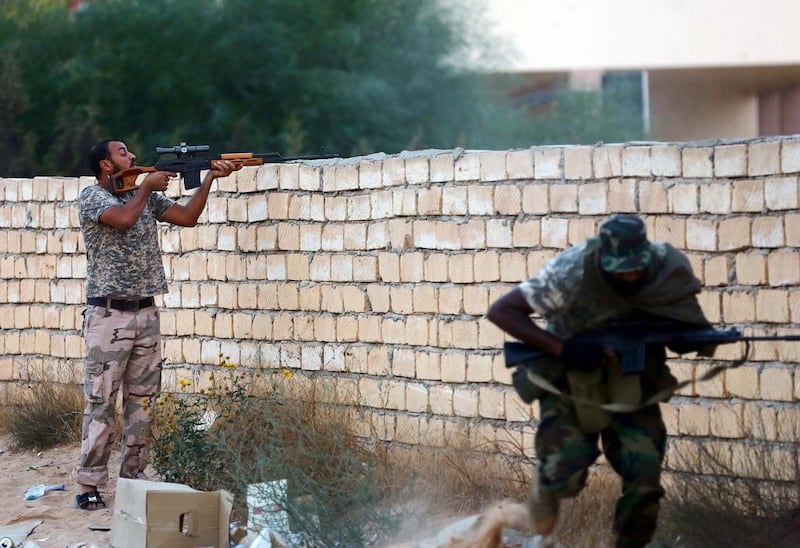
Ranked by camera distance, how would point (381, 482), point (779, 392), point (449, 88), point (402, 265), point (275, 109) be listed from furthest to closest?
point (449, 88)
point (275, 109)
point (402, 265)
point (381, 482)
point (779, 392)

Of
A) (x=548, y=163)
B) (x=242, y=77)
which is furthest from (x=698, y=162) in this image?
(x=242, y=77)

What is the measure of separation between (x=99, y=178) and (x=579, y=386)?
10.9 ft

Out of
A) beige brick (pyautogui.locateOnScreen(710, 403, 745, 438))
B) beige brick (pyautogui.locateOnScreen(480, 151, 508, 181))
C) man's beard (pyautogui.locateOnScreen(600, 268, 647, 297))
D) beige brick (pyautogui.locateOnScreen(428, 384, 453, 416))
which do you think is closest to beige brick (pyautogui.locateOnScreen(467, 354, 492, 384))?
beige brick (pyautogui.locateOnScreen(428, 384, 453, 416))

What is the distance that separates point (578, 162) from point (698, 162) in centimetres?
69

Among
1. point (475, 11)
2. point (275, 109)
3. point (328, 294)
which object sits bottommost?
point (328, 294)

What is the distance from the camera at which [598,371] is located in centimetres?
492

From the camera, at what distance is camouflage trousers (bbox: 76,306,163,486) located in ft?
22.8

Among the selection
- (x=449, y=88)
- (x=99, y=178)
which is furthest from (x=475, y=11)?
(x=99, y=178)

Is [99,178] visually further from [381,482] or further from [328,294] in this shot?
[381,482]

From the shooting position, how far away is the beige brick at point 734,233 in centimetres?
628

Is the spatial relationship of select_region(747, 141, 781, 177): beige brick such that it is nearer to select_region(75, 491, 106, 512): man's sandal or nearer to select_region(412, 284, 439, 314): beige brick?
select_region(412, 284, 439, 314): beige brick

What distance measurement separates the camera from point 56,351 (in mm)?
9703

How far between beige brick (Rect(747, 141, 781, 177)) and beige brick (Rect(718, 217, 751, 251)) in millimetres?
237

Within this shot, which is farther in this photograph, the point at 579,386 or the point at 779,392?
the point at 779,392
